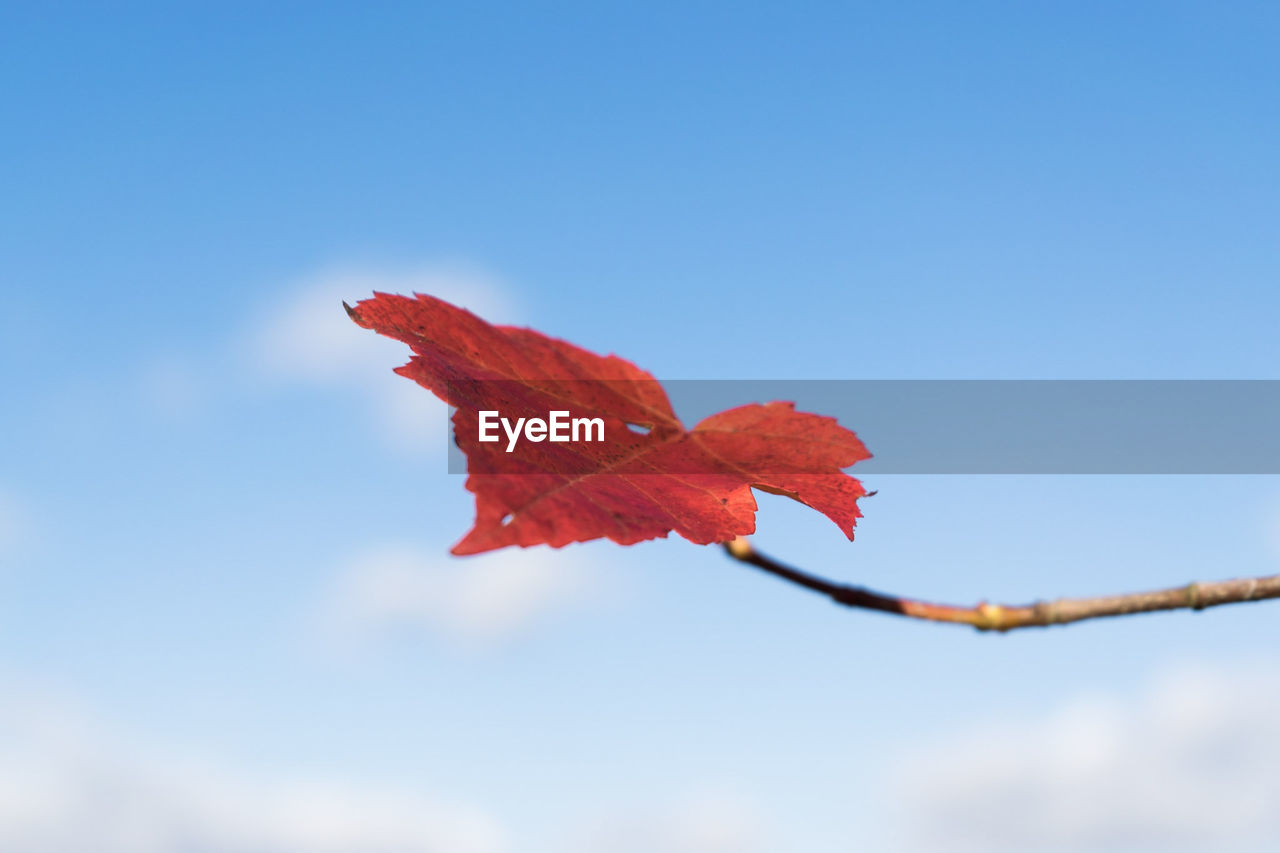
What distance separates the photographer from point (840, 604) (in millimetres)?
1256

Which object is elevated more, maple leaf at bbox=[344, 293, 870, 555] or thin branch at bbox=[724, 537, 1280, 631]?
maple leaf at bbox=[344, 293, 870, 555]

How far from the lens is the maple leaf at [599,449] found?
1.44 meters

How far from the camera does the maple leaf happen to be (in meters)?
1.44

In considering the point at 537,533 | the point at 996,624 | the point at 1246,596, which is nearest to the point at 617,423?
the point at 537,533

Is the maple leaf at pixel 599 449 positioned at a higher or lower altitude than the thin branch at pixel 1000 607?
higher

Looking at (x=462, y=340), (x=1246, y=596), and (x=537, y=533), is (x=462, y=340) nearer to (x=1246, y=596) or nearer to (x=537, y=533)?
(x=537, y=533)

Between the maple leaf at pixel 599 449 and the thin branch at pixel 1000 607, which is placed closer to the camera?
the thin branch at pixel 1000 607

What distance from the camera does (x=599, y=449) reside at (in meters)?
1.68

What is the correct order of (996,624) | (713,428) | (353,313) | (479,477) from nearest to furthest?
(996,624), (479,477), (713,428), (353,313)

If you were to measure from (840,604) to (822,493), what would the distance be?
0.61m

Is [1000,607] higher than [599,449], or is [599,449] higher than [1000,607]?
[599,449]

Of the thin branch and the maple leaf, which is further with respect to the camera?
the maple leaf

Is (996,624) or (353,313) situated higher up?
(353,313)

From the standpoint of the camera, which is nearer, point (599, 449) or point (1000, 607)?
point (1000, 607)
